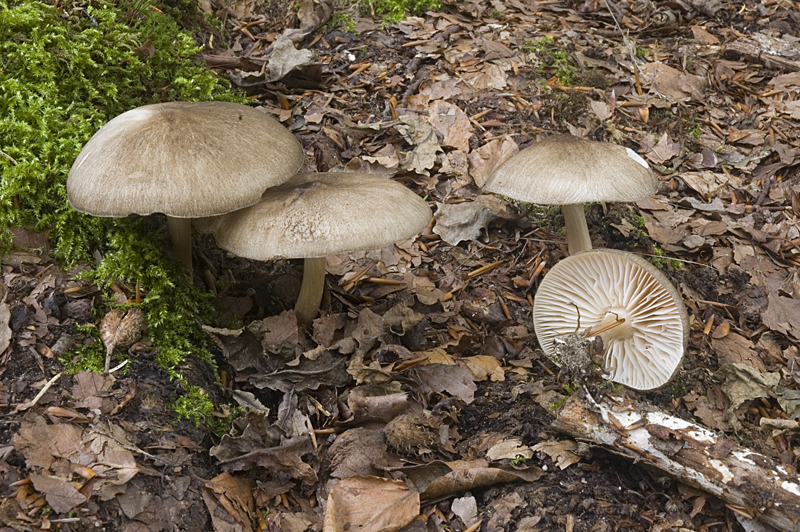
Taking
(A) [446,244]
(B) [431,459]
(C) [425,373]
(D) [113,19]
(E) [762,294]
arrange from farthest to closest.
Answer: (A) [446,244] < (E) [762,294] < (D) [113,19] < (C) [425,373] < (B) [431,459]

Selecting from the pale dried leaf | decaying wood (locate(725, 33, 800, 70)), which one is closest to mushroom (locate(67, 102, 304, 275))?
the pale dried leaf

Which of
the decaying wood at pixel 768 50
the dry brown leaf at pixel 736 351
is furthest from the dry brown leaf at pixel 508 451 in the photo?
the decaying wood at pixel 768 50

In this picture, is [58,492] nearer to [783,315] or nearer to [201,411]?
[201,411]

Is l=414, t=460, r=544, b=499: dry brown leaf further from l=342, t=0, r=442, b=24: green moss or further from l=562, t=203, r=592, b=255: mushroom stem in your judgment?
l=342, t=0, r=442, b=24: green moss

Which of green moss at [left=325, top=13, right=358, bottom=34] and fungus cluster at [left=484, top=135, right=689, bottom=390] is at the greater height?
green moss at [left=325, top=13, right=358, bottom=34]

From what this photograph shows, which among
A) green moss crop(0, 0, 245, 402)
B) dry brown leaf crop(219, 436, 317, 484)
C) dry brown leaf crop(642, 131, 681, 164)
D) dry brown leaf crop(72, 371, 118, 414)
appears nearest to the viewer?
dry brown leaf crop(72, 371, 118, 414)

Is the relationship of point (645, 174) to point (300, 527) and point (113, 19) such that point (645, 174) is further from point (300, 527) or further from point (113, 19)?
point (113, 19)

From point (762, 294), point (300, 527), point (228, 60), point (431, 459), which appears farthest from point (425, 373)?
point (228, 60)

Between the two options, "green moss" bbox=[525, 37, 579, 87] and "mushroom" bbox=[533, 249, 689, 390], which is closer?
"mushroom" bbox=[533, 249, 689, 390]
